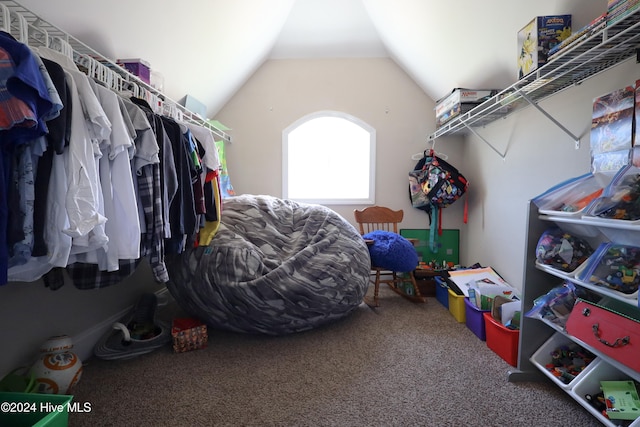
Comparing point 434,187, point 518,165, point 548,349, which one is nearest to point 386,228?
point 434,187

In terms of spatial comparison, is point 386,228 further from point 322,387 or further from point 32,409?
point 32,409

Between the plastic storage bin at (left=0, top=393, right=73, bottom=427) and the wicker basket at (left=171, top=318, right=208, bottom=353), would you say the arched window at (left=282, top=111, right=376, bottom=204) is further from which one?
the plastic storage bin at (left=0, top=393, right=73, bottom=427)

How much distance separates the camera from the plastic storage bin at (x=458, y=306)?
7.02ft

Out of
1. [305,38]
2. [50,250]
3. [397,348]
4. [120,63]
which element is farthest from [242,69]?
[397,348]

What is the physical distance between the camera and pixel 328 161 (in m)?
3.52

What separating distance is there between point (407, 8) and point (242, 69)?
162cm

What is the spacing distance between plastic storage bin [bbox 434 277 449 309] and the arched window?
1.24 metres

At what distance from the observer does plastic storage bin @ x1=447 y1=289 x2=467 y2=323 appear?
2141mm

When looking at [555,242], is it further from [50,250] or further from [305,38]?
[305,38]

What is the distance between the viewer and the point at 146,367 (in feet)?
5.14

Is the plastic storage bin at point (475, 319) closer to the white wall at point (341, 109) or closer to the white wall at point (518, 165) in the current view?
the white wall at point (518, 165)

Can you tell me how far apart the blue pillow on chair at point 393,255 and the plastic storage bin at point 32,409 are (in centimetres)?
201

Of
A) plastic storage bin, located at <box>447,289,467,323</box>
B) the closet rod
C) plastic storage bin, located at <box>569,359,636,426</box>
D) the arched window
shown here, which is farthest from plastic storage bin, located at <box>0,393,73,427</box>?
the arched window

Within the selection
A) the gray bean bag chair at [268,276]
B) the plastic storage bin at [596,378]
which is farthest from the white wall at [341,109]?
the plastic storage bin at [596,378]
